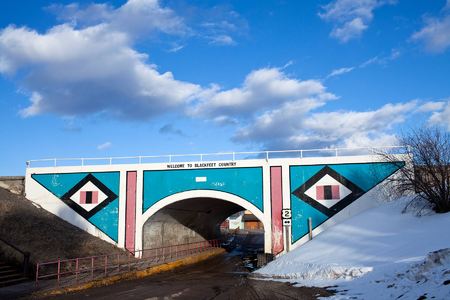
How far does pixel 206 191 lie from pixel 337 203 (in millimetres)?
8119

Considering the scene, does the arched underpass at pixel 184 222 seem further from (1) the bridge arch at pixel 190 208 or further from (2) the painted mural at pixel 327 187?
(2) the painted mural at pixel 327 187

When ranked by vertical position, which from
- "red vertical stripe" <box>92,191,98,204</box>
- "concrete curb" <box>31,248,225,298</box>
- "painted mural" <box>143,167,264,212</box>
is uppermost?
"painted mural" <box>143,167,264,212</box>

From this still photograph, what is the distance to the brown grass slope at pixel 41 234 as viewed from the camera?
22797 mm

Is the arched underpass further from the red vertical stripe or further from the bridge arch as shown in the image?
the red vertical stripe

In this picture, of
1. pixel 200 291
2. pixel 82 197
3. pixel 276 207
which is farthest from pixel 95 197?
pixel 200 291

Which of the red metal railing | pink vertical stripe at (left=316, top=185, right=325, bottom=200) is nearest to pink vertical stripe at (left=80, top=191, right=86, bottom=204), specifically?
the red metal railing

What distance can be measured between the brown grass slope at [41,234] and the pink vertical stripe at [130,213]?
855mm

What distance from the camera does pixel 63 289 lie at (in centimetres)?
1548

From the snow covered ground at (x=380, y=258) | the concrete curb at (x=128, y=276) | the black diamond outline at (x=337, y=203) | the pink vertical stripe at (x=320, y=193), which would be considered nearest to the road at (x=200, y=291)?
the concrete curb at (x=128, y=276)

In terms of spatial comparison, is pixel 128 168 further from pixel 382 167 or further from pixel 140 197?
pixel 382 167

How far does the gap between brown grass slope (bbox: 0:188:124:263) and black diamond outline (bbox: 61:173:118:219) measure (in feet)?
3.75

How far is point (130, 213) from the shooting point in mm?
28797

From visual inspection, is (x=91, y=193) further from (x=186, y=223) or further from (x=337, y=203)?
(x=337, y=203)

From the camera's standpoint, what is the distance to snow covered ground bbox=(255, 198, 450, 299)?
10.9 m
